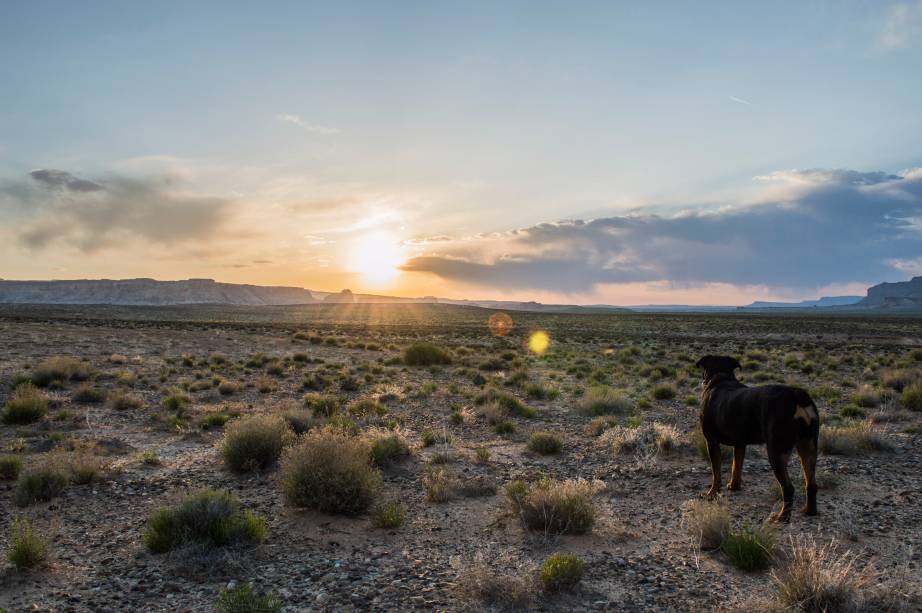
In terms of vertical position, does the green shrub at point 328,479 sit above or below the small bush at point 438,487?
above

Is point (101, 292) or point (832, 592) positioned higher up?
point (101, 292)

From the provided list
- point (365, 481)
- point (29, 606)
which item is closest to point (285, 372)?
point (365, 481)

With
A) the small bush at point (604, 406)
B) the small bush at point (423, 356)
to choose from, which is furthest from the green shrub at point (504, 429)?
the small bush at point (423, 356)

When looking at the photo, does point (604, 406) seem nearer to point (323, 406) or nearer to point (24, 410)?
point (323, 406)

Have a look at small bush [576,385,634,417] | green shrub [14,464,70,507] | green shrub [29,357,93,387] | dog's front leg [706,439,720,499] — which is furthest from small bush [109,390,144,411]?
dog's front leg [706,439,720,499]

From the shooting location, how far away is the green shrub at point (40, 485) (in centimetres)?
720

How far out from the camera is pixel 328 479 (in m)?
6.86

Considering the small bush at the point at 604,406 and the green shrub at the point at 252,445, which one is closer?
Answer: the green shrub at the point at 252,445

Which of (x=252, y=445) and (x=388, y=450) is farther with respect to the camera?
(x=388, y=450)

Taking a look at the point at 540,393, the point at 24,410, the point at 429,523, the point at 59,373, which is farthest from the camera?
the point at 540,393

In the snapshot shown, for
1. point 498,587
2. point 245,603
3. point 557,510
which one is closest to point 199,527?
point 245,603

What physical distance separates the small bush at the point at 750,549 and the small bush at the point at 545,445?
4709mm

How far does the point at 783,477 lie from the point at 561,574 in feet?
9.84

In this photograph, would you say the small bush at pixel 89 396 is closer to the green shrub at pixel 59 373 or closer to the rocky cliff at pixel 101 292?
the green shrub at pixel 59 373
